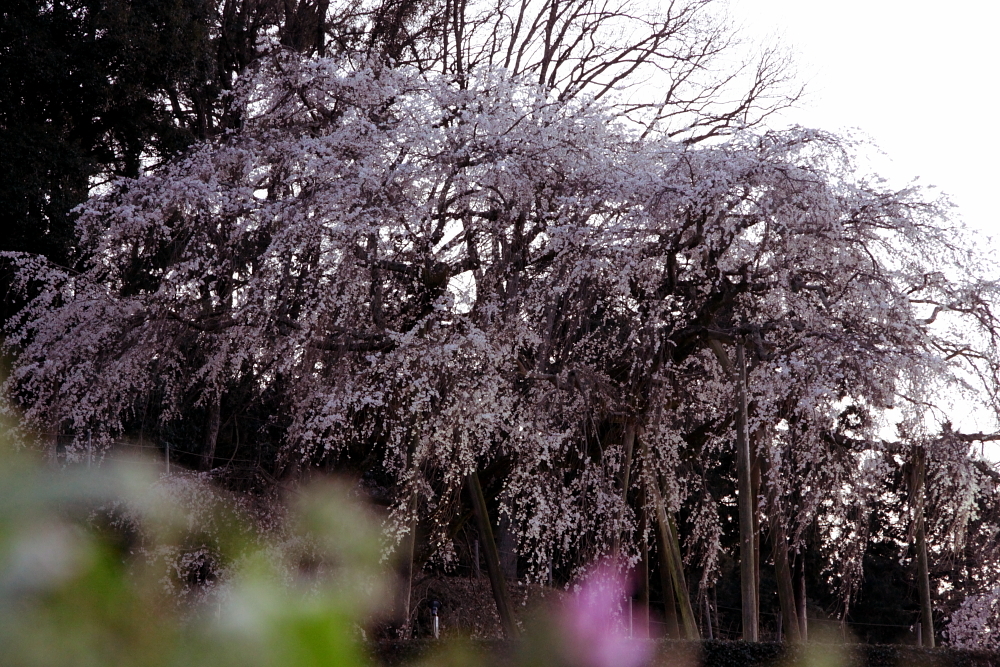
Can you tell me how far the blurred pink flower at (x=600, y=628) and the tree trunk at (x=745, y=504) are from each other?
98cm

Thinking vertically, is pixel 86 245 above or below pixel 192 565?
above

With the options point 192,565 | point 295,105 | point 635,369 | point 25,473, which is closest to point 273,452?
point 192,565

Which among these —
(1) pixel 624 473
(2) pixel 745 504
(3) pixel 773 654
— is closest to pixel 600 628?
(1) pixel 624 473

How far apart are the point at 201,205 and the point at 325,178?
1.15 meters

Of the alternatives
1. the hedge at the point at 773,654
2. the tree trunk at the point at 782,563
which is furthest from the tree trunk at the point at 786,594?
the hedge at the point at 773,654

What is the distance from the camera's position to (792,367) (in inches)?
271

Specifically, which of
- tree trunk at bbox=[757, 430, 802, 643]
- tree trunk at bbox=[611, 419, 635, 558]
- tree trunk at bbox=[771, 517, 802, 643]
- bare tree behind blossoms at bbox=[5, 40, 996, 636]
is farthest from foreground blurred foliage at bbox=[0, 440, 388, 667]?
tree trunk at bbox=[771, 517, 802, 643]

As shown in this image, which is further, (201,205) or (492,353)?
(201,205)

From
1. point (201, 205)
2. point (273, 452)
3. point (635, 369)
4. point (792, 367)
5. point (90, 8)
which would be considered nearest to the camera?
point (792, 367)

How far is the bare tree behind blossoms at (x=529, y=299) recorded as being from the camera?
23.7ft

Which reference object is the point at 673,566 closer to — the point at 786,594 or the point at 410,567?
the point at 786,594

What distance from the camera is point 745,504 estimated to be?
7.52m

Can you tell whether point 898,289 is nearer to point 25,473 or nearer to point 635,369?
point 635,369

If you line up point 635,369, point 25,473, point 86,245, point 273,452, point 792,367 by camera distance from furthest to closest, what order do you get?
point 273,452 → point 86,245 → point 635,369 → point 792,367 → point 25,473
